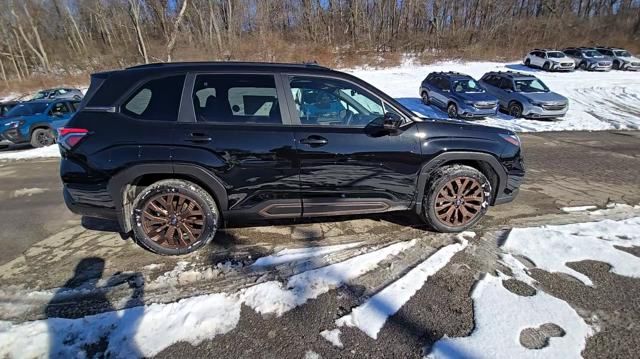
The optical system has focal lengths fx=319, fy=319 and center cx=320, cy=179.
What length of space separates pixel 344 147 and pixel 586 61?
31.6 m

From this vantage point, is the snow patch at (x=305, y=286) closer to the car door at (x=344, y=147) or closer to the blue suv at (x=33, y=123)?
the car door at (x=344, y=147)

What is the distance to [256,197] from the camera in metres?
3.28

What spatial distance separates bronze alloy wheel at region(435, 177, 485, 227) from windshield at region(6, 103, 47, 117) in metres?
12.6

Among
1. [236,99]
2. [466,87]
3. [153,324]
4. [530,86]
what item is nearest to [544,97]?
[530,86]

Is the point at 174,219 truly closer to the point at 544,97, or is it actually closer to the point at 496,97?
the point at 544,97

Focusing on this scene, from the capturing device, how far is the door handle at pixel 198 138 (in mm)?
3039

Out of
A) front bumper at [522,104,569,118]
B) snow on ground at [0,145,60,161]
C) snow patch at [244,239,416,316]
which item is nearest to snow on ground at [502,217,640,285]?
snow patch at [244,239,416,316]

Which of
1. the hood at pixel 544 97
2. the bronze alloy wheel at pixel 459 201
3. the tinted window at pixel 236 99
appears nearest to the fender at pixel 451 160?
the bronze alloy wheel at pixel 459 201

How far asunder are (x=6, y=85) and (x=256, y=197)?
41.0m

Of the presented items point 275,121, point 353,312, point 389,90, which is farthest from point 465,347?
point 389,90

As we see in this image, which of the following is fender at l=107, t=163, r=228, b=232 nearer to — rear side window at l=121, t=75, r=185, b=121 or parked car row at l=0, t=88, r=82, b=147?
rear side window at l=121, t=75, r=185, b=121

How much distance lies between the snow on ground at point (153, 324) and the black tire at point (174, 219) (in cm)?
80

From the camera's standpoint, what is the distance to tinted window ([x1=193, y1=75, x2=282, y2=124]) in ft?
10.3

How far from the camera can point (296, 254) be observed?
329cm
